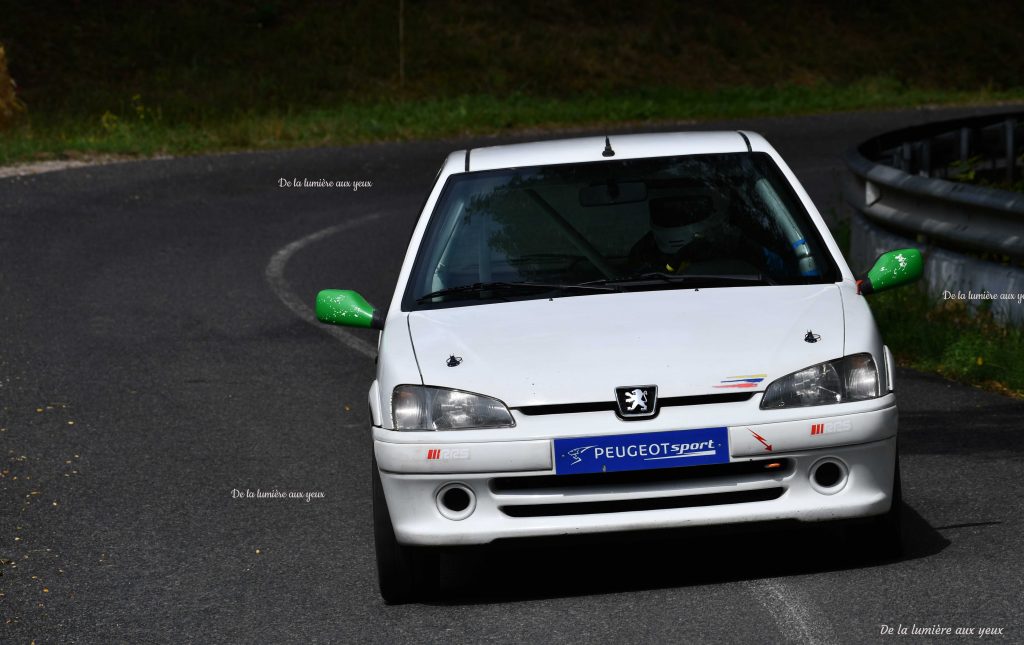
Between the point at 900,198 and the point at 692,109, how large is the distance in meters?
17.0

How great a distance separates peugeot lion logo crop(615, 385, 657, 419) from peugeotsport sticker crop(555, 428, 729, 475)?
0.07 metres

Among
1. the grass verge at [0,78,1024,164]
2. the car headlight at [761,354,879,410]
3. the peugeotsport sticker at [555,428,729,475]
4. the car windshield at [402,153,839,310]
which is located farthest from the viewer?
the grass verge at [0,78,1024,164]

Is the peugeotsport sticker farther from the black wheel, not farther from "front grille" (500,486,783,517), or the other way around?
the black wheel

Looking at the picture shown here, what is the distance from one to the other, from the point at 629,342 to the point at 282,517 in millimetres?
1973

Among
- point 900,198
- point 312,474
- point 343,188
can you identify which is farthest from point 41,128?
point 312,474

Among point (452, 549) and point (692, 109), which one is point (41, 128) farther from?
point (452, 549)

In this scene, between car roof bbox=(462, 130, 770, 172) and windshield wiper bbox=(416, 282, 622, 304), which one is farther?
car roof bbox=(462, 130, 770, 172)

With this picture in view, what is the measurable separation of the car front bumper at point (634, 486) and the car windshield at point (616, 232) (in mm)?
882

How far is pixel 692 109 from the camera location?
27.5 m

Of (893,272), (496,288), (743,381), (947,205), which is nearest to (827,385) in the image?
(743,381)

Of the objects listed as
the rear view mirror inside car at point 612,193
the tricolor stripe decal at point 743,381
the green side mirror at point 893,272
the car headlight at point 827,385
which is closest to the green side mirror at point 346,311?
the rear view mirror inside car at point 612,193

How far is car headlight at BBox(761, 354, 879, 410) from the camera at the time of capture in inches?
200

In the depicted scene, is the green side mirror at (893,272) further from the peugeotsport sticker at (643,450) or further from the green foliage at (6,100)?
the green foliage at (6,100)

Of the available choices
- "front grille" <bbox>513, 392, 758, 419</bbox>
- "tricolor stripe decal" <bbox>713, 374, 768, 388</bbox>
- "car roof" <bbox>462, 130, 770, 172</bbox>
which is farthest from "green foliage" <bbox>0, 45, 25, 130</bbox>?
"tricolor stripe decal" <bbox>713, 374, 768, 388</bbox>
